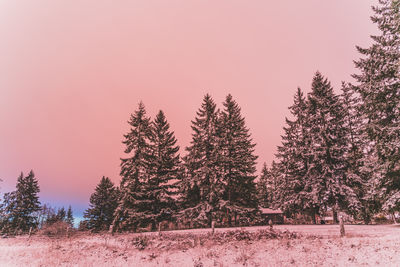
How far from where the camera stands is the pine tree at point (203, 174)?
88.7 ft

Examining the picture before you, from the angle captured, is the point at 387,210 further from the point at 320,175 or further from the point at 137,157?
the point at 137,157

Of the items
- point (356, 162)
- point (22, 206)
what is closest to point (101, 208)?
point (22, 206)

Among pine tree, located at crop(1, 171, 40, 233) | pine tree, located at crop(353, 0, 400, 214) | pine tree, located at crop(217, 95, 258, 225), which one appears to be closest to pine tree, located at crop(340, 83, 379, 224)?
pine tree, located at crop(353, 0, 400, 214)

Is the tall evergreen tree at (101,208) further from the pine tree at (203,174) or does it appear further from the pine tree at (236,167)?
the pine tree at (236,167)

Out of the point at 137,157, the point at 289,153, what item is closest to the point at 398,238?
the point at 289,153

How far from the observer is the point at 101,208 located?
48.6 metres

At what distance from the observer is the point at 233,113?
33906 mm

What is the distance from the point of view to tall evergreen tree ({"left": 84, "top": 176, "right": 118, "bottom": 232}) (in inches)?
1890

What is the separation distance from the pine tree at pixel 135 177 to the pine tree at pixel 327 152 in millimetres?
21762

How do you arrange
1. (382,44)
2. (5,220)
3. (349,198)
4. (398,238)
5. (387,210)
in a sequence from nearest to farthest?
(398,238), (387,210), (382,44), (349,198), (5,220)

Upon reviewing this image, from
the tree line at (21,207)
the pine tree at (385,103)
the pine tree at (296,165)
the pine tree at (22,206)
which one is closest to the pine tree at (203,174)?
the pine tree at (296,165)

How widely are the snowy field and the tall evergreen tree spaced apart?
105ft

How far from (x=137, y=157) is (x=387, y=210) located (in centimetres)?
2697

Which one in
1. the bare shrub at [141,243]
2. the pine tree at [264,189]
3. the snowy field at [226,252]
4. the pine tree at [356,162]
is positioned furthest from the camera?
the pine tree at [264,189]
